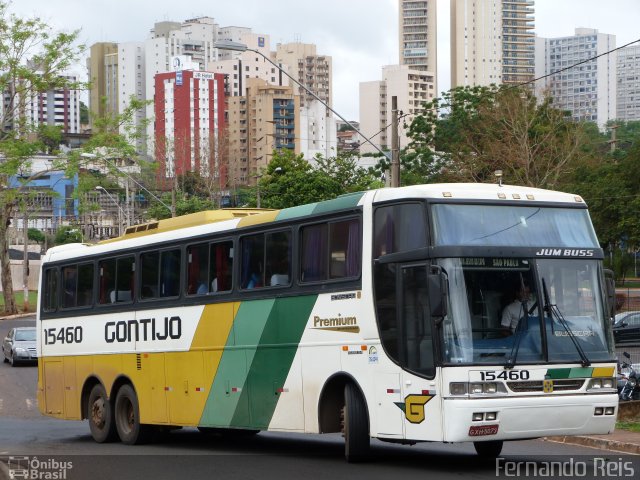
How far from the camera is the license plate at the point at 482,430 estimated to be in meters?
12.4

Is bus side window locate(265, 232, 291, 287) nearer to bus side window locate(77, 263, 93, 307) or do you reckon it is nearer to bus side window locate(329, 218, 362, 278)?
bus side window locate(329, 218, 362, 278)

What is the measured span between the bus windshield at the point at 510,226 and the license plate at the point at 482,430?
76.7 inches

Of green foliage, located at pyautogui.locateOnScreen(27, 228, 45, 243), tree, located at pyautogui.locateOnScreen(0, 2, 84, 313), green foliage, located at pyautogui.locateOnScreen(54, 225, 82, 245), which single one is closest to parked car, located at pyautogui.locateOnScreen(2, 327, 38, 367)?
tree, located at pyautogui.locateOnScreen(0, 2, 84, 313)

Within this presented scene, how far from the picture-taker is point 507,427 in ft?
40.9

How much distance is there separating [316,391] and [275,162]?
60310mm

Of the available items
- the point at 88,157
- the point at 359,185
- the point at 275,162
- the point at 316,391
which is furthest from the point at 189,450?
the point at 275,162

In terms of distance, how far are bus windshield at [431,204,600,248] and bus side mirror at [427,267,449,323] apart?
1.62 feet

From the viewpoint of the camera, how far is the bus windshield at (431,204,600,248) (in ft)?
42.7

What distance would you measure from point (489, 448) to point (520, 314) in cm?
246

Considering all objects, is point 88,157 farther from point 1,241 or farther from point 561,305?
point 561,305

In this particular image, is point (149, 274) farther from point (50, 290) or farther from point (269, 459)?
point (269, 459)

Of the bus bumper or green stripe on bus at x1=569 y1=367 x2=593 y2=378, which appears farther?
green stripe on bus at x1=569 y1=367 x2=593 y2=378

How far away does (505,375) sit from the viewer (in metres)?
12.5

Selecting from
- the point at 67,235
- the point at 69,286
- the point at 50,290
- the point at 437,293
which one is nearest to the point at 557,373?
the point at 437,293
